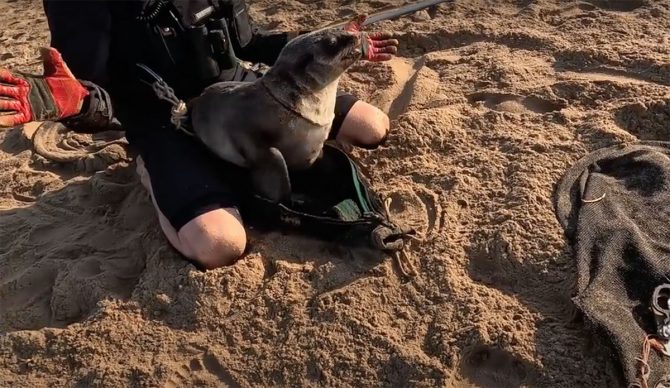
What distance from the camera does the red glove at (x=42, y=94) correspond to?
2.25 m

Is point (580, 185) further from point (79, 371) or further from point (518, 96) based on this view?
point (79, 371)

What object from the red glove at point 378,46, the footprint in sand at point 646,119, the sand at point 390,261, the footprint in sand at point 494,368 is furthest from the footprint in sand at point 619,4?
the footprint in sand at point 494,368

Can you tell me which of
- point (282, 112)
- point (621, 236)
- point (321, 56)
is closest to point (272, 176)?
point (282, 112)

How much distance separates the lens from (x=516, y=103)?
3.18 metres

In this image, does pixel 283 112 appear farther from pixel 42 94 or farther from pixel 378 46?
pixel 42 94

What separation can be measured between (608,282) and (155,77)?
1837 millimetres

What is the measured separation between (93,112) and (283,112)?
0.71m

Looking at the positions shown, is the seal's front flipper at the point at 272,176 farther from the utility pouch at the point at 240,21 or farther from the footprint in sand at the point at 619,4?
the footprint in sand at the point at 619,4

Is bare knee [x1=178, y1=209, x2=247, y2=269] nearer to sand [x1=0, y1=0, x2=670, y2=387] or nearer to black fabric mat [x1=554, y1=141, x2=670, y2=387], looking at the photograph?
sand [x1=0, y1=0, x2=670, y2=387]

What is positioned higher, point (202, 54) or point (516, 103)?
point (202, 54)

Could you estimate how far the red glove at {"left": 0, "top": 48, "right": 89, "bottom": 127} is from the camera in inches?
88.4

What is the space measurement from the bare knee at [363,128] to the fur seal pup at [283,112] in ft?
1.03

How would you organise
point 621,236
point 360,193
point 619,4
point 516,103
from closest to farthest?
point 621,236 → point 360,193 → point 516,103 → point 619,4

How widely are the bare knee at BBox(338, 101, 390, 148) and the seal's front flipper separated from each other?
1.62ft
